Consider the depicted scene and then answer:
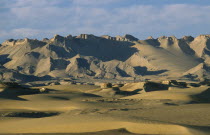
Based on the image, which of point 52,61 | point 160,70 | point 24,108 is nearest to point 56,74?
point 52,61

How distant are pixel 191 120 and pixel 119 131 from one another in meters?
5.64

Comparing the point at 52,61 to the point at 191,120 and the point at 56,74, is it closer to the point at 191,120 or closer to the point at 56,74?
the point at 56,74

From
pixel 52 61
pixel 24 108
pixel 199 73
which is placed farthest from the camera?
pixel 52 61

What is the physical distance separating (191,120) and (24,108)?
17196 mm

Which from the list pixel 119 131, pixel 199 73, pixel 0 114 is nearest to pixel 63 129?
pixel 119 131

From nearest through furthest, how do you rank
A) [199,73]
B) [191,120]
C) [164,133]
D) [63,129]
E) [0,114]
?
[164,133], [63,129], [191,120], [0,114], [199,73]

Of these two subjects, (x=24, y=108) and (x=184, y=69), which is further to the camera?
(x=184, y=69)

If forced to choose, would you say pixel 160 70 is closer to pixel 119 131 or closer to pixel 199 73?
pixel 199 73

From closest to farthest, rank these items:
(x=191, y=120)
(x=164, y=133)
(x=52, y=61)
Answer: (x=164, y=133) < (x=191, y=120) < (x=52, y=61)

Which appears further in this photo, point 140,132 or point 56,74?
point 56,74

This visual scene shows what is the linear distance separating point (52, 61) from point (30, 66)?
1127 centimetres

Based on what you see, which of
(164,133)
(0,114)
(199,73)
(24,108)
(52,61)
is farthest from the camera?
(52,61)

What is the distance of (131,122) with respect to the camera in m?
18.6

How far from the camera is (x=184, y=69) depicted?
196125mm
